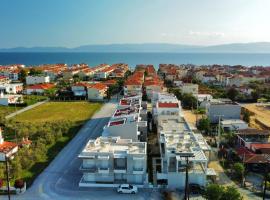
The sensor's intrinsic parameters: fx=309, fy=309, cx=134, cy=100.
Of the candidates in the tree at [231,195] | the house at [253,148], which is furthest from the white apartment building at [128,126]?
the tree at [231,195]

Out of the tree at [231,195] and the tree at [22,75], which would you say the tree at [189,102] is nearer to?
the tree at [231,195]

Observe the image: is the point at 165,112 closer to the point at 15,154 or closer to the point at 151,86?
the point at 15,154

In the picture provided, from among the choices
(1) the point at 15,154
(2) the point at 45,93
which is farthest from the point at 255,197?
(2) the point at 45,93

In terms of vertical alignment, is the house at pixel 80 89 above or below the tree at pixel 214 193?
above

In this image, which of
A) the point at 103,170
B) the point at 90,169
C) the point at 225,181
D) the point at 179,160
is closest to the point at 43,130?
the point at 90,169

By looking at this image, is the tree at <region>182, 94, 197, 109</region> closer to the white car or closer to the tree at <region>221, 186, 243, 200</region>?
the white car

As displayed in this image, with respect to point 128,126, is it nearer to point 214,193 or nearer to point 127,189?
point 127,189
